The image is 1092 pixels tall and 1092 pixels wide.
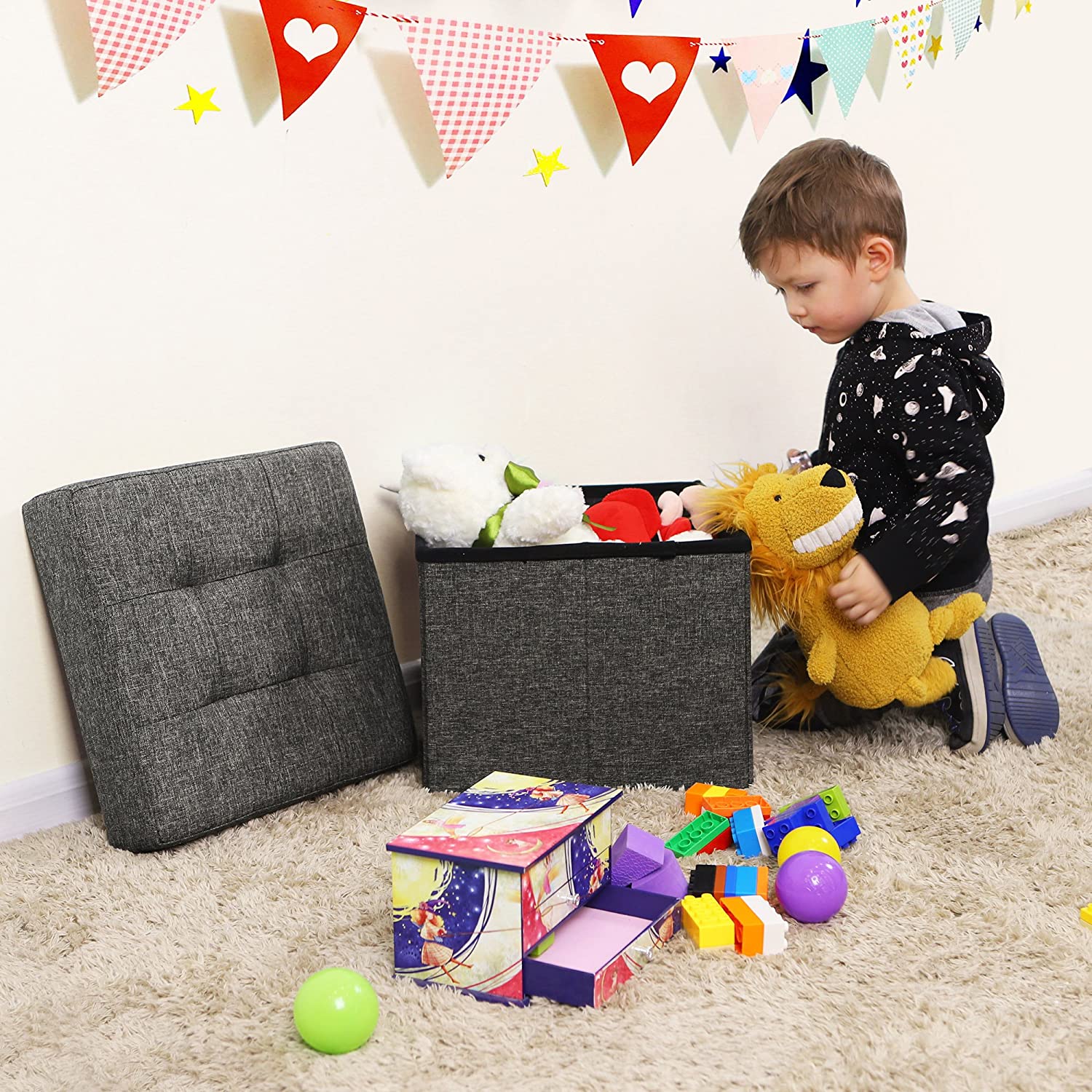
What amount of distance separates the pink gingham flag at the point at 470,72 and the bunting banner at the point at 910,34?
70cm

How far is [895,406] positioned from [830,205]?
251mm

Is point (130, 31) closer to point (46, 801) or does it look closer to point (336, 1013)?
point (46, 801)

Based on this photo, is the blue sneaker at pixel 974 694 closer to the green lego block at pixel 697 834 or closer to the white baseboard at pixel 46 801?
the green lego block at pixel 697 834

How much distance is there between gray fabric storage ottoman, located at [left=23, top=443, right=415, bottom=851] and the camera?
4.13 feet

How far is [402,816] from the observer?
1.33 m

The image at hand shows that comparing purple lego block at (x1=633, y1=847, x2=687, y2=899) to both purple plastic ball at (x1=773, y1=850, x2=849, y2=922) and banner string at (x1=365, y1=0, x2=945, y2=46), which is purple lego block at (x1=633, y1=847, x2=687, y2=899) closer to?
purple plastic ball at (x1=773, y1=850, x2=849, y2=922)

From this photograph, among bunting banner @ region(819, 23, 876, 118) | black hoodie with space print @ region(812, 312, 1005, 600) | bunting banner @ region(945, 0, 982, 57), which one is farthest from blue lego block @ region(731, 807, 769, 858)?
bunting banner @ region(945, 0, 982, 57)

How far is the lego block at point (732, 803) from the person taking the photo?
1.28 meters

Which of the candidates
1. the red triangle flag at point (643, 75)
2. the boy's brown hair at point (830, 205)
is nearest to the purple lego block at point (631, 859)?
the boy's brown hair at point (830, 205)

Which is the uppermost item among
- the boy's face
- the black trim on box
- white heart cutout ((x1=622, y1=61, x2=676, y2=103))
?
white heart cutout ((x1=622, y1=61, x2=676, y2=103))

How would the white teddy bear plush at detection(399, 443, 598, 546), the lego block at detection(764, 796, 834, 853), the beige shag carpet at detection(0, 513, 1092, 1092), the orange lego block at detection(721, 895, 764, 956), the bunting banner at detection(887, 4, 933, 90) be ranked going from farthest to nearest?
the bunting banner at detection(887, 4, 933, 90)
the white teddy bear plush at detection(399, 443, 598, 546)
the lego block at detection(764, 796, 834, 853)
the orange lego block at detection(721, 895, 764, 956)
the beige shag carpet at detection(0, 513, 1092, 1092)

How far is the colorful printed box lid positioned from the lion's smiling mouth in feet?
1.42


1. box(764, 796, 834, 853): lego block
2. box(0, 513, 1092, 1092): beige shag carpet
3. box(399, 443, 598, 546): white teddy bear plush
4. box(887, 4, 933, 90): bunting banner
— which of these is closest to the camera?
box(0, 513, 1092, 1092): beige shag carpet

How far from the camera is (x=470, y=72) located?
4.93 feet
